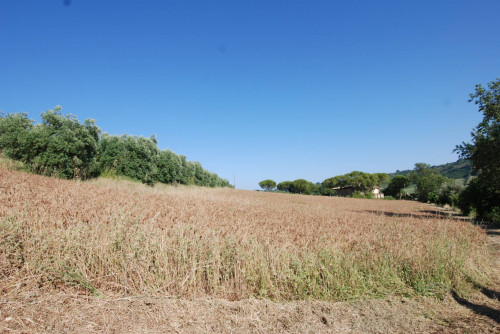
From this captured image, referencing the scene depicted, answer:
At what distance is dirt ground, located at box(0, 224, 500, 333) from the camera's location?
11.0ft

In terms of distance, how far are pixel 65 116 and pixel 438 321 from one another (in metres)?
21.1

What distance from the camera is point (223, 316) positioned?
3.77 meters

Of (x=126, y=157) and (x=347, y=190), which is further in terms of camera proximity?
(x=347, y=190)

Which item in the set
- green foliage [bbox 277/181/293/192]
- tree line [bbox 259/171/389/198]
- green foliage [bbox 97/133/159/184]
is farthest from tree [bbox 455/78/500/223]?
green foliage [bbox 277/181/293/192]

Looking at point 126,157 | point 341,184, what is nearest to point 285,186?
point 341,184

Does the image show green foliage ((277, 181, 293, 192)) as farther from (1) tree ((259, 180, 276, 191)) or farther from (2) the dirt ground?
(2) the dirt ground

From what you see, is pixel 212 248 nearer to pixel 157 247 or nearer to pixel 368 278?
pixel 157 247

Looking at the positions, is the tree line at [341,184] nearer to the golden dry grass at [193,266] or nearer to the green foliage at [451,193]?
the green foliage at [451,193]

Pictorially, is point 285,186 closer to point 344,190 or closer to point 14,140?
point 344,190

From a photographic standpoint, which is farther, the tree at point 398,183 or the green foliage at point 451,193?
the tree at point 398,183

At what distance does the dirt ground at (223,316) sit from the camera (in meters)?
3.35

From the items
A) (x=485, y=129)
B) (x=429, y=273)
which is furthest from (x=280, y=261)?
(x=485, y=129)

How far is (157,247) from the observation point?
473cm

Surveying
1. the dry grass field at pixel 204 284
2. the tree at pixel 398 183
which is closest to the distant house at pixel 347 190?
the tree at pixel 398 183
